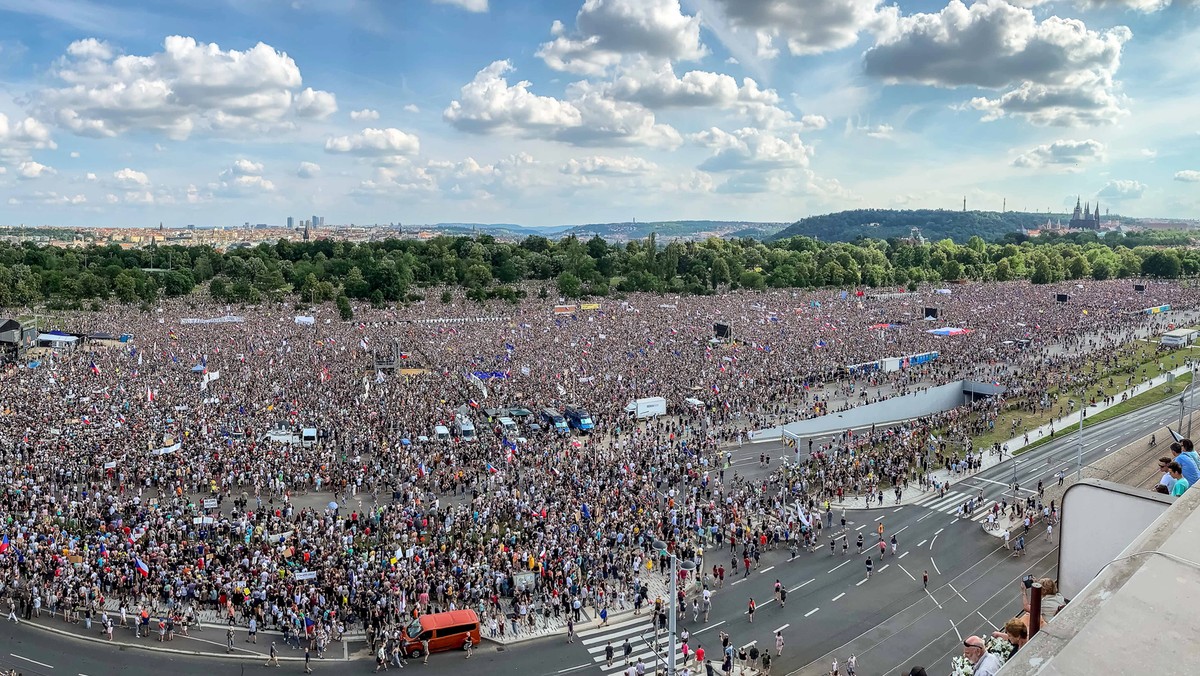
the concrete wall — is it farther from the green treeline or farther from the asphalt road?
the green treeline

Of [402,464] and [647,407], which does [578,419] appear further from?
[402,464]

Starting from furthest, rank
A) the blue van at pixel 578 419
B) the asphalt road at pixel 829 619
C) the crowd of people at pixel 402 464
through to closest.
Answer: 1. the blue van at pixel 578 419
2. the crowd of people at pixel 402 464
3. the asphalt road at pixel 829 619

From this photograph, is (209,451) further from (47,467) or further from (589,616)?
(589,616)

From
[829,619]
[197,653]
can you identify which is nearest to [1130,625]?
[829,619]

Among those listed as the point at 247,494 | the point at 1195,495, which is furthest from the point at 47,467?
the point at 1195,495

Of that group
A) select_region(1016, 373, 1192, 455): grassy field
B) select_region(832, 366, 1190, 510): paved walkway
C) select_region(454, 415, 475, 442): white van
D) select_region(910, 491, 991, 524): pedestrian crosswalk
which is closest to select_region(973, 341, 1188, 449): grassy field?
select_region(1016, 373, 1192, 455): grassy field

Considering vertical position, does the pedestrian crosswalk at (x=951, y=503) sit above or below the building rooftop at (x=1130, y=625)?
below

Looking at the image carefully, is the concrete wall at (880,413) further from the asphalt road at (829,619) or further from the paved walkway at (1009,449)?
the asphalt road at (829,619)

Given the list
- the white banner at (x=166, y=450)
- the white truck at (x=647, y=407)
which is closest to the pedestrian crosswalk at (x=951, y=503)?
the white truck at (x=647, y=407)
